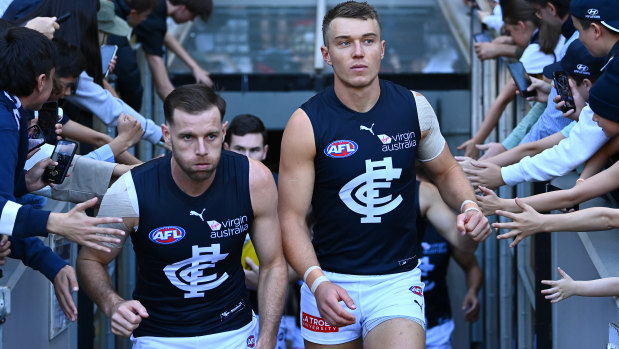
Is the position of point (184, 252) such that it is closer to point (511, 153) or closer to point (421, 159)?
point (421, 159)

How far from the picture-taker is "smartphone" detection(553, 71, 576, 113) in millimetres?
4906

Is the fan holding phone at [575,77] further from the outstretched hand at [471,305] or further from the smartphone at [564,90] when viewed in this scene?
the outstretched hand at [471,305]

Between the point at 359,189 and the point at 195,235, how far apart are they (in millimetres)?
763

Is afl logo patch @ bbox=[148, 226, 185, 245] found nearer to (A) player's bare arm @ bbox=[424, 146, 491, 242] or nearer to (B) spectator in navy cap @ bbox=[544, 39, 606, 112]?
(A) player's bare arm @ bbox=[424, 146, 491, 242]

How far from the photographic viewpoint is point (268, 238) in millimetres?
4496

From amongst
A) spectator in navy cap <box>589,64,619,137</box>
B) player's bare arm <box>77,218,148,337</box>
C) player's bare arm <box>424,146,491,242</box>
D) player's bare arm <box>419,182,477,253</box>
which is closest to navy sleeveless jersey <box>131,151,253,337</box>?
player's bare arm <box>77,218,148,337</box>

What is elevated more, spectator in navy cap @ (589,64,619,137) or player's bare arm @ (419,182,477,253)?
spectator in navy cap @ (589,64,619,137)

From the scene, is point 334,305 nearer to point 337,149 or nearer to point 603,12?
→ point 337,149

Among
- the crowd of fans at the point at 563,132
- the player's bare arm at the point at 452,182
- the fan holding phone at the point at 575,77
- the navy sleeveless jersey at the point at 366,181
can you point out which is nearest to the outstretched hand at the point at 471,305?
the crowd of fans at the point at 563,132

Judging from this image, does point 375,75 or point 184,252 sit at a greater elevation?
point 375,75

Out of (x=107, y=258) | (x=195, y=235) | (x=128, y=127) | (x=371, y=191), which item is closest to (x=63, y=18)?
(x=128, y=127)

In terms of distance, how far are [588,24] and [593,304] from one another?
→ 1291mm

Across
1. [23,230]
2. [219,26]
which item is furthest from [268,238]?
[219,26]

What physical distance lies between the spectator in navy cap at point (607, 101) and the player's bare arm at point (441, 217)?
1684 millimetres
